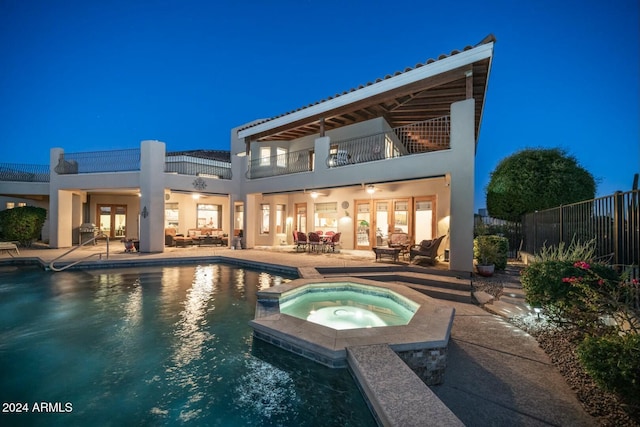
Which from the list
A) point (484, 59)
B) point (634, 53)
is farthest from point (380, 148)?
point (634, 53)

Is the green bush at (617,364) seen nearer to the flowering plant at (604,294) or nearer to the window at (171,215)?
the flowering plant at (604,294)

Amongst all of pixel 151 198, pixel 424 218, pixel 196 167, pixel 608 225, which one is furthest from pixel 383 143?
pixel 151 198

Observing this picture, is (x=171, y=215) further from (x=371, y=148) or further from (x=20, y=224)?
(x=371, y=148)

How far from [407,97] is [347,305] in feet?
25.8

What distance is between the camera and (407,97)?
10.4 meters

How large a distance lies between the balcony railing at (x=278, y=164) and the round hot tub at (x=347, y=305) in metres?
8.87

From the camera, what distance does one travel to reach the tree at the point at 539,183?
11.7 m

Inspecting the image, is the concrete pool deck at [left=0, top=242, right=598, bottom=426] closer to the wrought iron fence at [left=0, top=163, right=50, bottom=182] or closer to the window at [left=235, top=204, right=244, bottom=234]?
the window at [left=235, top=204, right=244, bottom=234]

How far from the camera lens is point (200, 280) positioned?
871 centimetres

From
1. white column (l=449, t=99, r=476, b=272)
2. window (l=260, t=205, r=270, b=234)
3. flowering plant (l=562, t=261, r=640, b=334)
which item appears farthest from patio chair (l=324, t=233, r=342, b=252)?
flowering plant (l=562, t=261, r=640, b=334)

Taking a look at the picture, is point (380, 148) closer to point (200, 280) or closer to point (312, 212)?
point (312, 212)

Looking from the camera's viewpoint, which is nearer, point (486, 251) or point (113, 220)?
point (486, 251)

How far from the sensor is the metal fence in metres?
4.31

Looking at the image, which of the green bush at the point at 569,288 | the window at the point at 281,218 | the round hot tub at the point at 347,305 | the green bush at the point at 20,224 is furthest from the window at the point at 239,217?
the green bush at the point at 569,288
